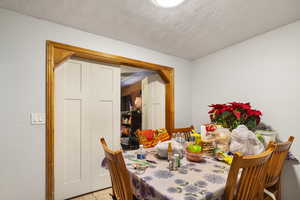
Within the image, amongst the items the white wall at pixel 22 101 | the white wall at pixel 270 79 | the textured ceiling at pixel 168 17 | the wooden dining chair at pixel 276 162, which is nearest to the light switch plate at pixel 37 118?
the white wall at pixel 22 101

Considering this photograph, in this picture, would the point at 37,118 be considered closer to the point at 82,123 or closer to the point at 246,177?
the point at 82,123

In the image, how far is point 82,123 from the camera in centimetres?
211

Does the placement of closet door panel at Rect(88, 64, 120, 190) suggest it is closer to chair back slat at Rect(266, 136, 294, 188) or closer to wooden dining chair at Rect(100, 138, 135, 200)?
wooden dining chair at Rect(100, 138, 135, 200)

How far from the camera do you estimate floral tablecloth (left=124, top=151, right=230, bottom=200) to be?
31.7 inches

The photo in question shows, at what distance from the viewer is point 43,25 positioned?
168 cm

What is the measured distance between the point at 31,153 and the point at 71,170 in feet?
2.04

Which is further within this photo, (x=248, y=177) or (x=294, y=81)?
(x=294, y=81)

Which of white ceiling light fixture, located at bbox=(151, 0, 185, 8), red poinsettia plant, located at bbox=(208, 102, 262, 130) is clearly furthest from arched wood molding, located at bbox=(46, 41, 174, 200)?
red poinsettia plant, located at bbox=(208, 102, 262, 130)

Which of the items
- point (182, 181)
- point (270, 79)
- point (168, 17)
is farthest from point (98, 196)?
point (270, 79)

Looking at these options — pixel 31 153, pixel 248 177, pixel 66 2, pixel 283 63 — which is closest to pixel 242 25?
pixel 283 63

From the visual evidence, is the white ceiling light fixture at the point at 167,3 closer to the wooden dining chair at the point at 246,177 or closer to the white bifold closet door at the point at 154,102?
the wooden dining chair at the point at 246,177

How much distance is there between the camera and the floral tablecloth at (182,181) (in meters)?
0.81

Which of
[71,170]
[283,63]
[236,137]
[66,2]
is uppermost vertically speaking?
[66,2]

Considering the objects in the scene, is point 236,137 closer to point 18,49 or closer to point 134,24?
point 134,24
